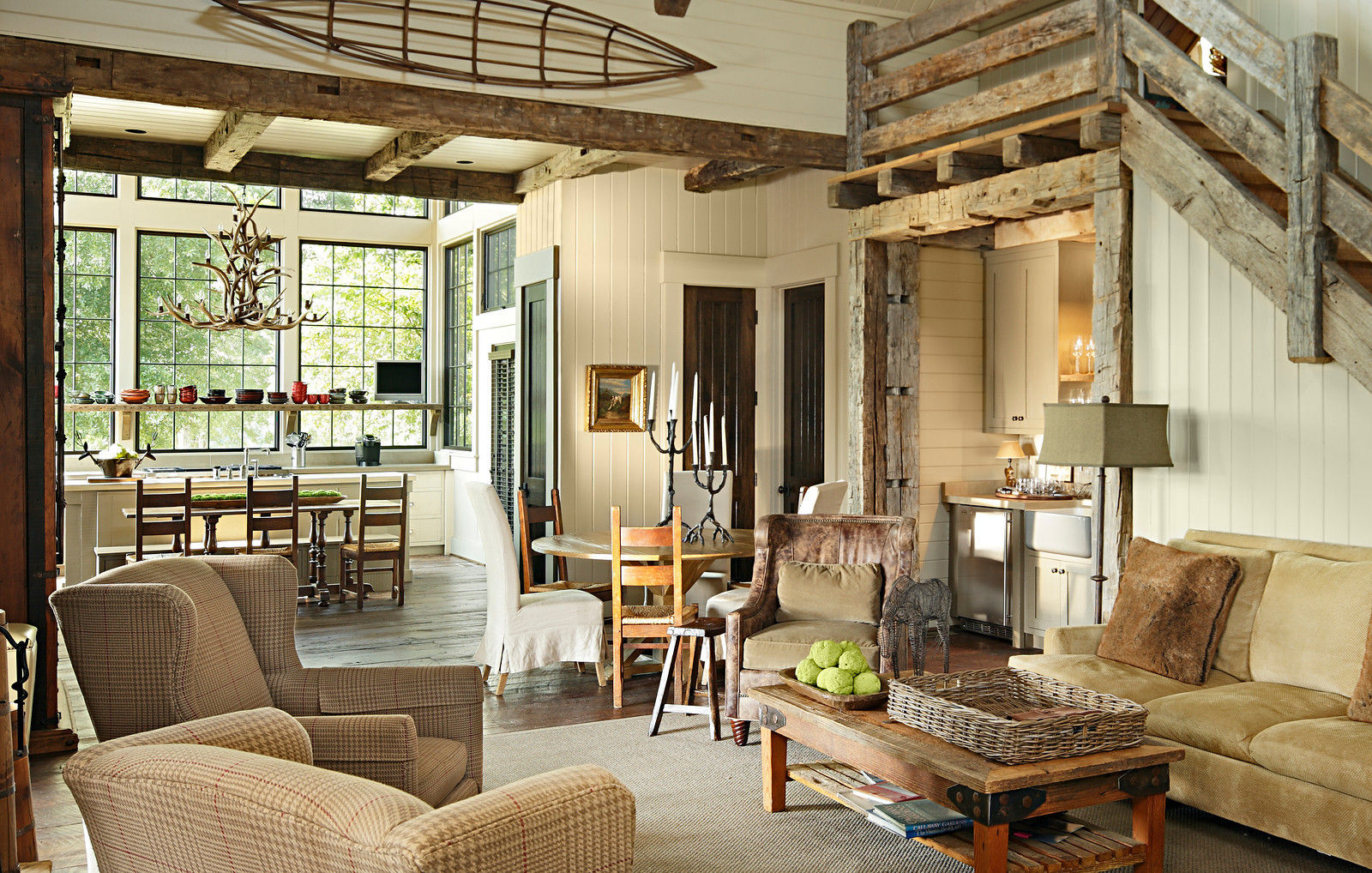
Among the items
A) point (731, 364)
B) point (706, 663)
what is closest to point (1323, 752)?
point (706, 663)

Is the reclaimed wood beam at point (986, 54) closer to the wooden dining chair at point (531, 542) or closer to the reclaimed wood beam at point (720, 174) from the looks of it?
the reclaimed wood beam at point (720, 174)

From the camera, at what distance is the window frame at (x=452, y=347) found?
33.9ft

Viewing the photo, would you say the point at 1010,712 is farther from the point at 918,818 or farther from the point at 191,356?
the point at 191,356

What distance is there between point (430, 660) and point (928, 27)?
428 centimetres

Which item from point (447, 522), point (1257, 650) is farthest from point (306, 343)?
point (1257, 650)

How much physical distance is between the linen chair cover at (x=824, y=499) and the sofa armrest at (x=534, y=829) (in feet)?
14.0

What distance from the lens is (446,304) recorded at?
36.3 feet

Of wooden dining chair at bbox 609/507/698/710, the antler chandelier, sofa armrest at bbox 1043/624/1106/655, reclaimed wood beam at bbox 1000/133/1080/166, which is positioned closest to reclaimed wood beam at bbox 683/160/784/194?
reclaimed wood beam at bbox 1000/133/1080/166

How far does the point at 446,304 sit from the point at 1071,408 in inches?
297

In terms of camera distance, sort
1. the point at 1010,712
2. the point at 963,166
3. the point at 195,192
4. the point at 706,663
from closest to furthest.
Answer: the point at 1010,712 → the point at 706,663 → the point at 963,166 → the point at 195,192

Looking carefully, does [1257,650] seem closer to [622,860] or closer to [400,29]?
[622,860]

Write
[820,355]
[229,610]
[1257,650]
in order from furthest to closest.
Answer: [820,355] < [1257,650] < [229,610]

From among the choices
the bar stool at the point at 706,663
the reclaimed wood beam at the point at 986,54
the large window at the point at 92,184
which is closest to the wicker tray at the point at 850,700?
the bar stool at the point at 706,663

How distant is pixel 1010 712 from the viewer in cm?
339
